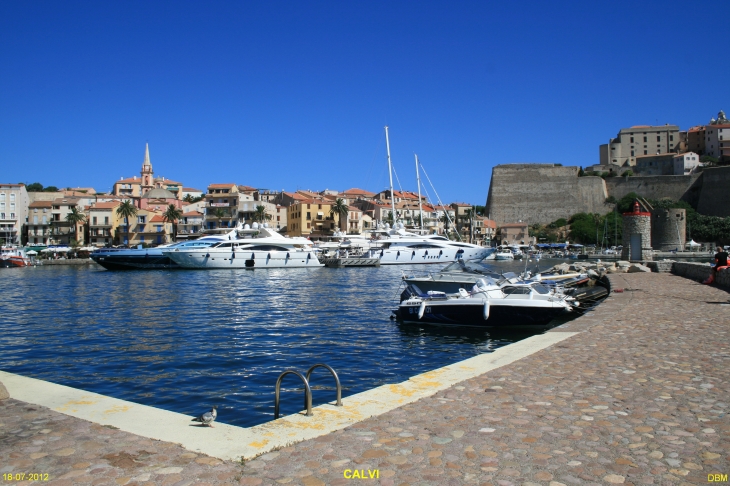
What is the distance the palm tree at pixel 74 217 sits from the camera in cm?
8019

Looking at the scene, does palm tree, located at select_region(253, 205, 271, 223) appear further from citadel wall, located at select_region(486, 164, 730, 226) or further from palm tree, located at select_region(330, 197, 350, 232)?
citadel wall, located at select_region(486, 164, 730, 226)

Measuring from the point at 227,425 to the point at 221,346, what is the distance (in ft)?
28.1

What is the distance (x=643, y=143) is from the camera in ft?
383

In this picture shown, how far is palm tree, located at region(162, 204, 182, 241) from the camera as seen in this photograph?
81.6m

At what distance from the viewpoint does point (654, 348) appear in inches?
326

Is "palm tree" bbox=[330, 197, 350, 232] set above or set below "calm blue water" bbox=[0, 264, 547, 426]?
above

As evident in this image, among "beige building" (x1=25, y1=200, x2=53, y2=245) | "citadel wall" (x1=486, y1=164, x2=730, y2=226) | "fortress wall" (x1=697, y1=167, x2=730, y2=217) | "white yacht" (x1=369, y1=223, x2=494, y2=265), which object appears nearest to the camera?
"white yacht" (x1=369, y1=223, x2=494, y2=265)

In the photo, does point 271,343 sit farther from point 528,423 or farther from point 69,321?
point 528,423

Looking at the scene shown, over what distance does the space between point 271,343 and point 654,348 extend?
8523 mm

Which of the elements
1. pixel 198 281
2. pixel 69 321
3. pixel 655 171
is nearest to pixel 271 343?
pixel 69 321

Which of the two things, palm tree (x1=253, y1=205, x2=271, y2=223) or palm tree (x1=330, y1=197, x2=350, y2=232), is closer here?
palm tree (x1=253, y1=205, x2=271, y2=223)

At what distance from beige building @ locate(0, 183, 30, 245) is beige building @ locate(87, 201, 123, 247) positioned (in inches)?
455

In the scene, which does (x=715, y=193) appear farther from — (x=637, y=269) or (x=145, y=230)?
(x=145, y=230)

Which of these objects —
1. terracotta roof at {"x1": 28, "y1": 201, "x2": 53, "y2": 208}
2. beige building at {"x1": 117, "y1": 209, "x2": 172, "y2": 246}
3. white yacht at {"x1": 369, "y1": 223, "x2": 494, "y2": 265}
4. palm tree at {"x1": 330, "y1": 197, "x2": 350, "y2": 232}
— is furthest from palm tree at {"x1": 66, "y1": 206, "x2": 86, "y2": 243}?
white yacht at {"x1": 369, "y1": 223, "x2": 494, "y2": 265}
